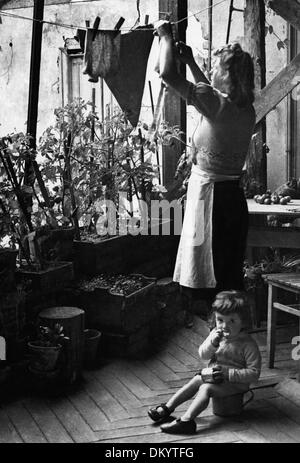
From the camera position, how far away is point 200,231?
172 inches

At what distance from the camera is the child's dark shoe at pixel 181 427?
161 inches

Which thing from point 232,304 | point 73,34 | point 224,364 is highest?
point 73,34

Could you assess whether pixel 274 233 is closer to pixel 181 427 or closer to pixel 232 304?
pixel 232 304

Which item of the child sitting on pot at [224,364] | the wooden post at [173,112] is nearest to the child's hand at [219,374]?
the child sitting on pot at [224,364]

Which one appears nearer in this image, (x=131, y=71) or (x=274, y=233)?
(x=131, y=71)

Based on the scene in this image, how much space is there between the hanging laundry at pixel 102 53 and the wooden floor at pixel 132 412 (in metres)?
2.10

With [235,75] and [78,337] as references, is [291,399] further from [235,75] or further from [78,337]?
[235,75]

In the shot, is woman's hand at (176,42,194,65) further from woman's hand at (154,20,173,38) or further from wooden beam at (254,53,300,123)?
wooden beam at (254,53,300,123)

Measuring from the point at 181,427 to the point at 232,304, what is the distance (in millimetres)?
774

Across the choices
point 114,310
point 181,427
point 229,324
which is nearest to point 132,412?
point 181,427

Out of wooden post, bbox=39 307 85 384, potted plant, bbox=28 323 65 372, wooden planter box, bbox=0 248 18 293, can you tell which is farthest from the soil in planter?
wooden planter box, bbox=0 248 18 293

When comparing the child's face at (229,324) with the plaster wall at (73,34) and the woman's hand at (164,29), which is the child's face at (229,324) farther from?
the plaster wall at (73,34)

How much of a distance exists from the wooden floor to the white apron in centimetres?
86

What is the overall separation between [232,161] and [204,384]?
1.37m
